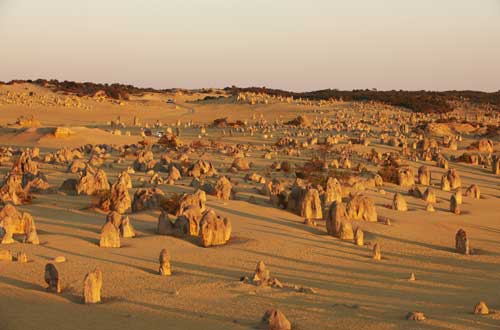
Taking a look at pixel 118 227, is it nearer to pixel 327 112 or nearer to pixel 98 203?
pixel 98 203

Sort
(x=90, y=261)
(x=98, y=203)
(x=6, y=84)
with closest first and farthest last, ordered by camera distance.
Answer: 1. (x=90, y=261)
2. (x=98, y=203)
3. (x=6, y=84)

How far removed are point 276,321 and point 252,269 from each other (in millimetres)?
2845

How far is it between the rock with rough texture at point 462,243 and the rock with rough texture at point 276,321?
556 cm

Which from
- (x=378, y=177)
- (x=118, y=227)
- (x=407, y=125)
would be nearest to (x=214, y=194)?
(x=118, y=227)

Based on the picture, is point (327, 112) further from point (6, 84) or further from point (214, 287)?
point (214, 287)

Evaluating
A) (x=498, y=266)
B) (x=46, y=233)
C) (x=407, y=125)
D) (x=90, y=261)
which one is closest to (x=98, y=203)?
(x=46, y=233)

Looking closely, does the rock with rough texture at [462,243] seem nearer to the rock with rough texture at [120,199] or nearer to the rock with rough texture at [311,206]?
the rock with rough texture at [311,206]

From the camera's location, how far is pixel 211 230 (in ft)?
38.1

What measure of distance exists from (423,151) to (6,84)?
42.7 meters

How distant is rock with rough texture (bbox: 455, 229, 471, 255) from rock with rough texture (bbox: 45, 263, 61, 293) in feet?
22.6

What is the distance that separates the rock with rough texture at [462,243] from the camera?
12.0m

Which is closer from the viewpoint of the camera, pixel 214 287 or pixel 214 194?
pixel 214 287

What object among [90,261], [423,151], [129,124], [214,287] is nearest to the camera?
[214,287]

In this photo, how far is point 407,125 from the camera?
37781mm
